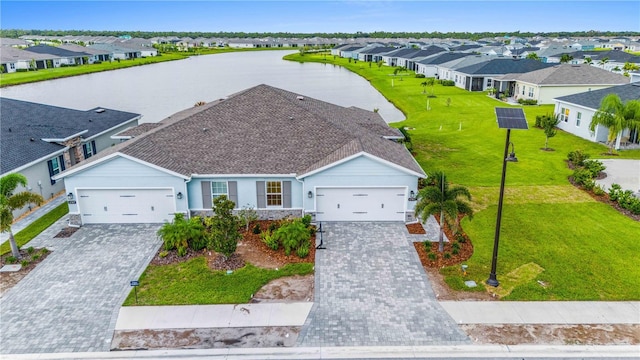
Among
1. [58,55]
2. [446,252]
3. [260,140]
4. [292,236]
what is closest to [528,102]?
[260,140]

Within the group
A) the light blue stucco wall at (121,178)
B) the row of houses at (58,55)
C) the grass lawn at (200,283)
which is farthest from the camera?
the row of houses at (58,55)

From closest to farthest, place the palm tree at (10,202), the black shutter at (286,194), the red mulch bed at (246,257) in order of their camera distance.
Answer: the palm tree at (10,202), the red mulch bed at (246,257), the black shutter at (286,194)

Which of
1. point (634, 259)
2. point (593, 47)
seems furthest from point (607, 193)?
point (593, 47)

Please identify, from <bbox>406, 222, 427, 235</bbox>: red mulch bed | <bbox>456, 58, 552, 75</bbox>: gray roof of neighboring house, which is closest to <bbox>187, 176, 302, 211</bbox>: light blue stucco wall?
<bbox>406, 222, 427, 235</bbox>: red mulch bed

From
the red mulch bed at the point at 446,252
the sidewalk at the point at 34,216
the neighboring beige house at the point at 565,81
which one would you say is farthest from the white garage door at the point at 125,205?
the neighboring beige house at the point at 565,81

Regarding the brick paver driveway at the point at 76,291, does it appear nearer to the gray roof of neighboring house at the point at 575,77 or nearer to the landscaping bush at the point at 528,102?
the landscaping bush at the point at 528,102

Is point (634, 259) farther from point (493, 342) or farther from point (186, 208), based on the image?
point (186, 208)
